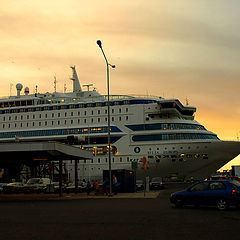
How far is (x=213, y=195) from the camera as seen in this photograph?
51.1 ft

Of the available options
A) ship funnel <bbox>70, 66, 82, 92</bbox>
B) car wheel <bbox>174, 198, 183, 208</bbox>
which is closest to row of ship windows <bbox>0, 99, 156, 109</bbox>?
ship funnel <bbox>70, 66, 82, 92</bbox>

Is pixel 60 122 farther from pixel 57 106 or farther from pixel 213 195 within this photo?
pixel 213 195

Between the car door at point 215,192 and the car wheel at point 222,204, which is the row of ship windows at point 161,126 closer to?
the car door at point 215,192

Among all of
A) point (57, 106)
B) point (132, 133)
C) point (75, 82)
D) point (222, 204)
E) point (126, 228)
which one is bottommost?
point (126, 228)

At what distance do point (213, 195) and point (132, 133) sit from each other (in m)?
40.5

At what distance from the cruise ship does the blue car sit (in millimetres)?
34837

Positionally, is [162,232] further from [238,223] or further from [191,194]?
[191,194]

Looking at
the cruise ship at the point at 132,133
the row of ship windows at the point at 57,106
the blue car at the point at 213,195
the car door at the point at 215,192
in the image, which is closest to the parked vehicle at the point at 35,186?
the cruise ship at the point at 132,133

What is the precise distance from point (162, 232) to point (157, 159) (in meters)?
44.8

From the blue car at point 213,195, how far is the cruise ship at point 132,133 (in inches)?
1372

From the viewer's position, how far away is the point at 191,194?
16.2 metres

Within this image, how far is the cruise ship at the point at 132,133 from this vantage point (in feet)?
176

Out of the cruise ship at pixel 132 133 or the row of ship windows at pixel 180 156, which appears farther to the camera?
the cruise ship at pixel 132 133

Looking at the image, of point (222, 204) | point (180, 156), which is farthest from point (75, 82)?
point (222, 204)
